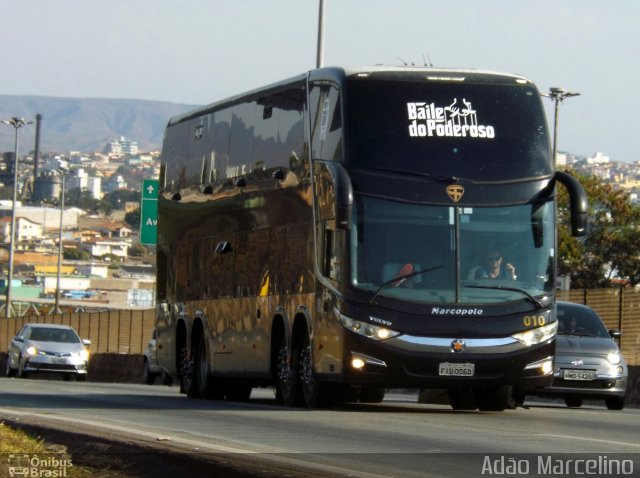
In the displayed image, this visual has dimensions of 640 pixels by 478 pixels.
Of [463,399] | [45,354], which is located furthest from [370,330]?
[45,354]

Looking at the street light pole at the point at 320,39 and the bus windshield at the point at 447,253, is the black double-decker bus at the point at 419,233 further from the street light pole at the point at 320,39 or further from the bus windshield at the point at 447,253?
the street light pole at the point at 320,39

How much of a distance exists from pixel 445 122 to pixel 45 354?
24.3m

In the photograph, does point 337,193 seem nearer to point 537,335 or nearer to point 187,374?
point 537,335

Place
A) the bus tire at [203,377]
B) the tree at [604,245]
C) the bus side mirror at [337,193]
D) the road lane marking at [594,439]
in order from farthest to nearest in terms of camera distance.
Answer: the tree at [604,245], the bus tire at [203,377], the bus side mirror at [337,193], the road lane marking at [594,439]

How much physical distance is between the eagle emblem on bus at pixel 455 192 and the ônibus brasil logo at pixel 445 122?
66 centimetres

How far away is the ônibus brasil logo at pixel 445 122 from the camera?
19.7m

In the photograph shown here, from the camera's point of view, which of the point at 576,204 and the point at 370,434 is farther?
the point at 576,204

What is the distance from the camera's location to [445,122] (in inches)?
780

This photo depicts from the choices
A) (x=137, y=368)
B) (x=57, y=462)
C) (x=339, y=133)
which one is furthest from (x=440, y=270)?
(x=137, y=368)

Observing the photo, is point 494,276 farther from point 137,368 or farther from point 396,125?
point 137,368

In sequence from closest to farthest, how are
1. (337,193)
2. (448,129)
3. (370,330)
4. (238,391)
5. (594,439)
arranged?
(594,439)
(337,193)
(370,330)
(448,129)
(238,391)

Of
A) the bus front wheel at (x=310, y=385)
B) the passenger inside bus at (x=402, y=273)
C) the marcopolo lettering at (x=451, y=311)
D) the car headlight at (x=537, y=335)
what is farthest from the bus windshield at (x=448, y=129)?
the bus front wheel at (x=310, y=385)

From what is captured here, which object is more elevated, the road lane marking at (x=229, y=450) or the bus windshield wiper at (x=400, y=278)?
the bus windshield wiper at (x=400, y=278)

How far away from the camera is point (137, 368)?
4694cm
